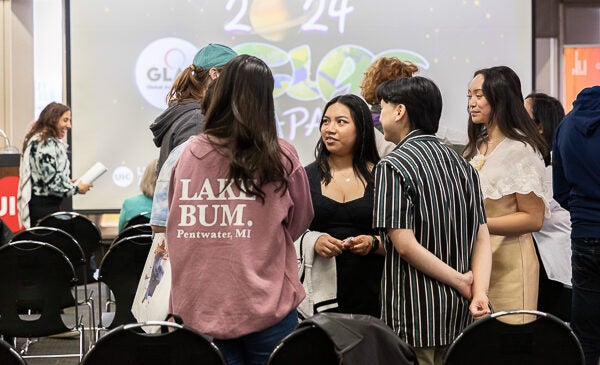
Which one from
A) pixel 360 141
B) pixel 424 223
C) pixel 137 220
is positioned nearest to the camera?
pixel 424 223

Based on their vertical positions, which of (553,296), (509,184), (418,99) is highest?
(418,99)

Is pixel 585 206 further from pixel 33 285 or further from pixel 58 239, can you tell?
pixel 58 239

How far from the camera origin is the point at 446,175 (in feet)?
8.88

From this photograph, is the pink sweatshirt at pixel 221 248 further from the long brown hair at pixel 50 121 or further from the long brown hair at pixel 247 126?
the long brown hair at pixel 50 121

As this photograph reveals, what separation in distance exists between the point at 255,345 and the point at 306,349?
0.18 m

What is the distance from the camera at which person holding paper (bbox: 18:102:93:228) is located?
7258mm

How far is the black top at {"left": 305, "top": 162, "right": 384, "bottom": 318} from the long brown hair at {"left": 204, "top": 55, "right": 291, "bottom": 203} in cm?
116

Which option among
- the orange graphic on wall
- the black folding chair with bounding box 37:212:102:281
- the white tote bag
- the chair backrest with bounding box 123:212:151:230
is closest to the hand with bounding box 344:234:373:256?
the white tote bag

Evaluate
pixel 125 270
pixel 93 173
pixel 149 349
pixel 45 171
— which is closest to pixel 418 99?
pixel 149 349

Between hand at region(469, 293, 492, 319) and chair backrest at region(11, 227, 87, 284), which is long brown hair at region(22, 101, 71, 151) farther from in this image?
hand at region(469, 293, 492, 319)

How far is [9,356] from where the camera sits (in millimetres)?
2248

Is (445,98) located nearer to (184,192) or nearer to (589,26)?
(589,26)

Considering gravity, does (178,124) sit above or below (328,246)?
above

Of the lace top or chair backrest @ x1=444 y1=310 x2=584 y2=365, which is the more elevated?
the lace top
